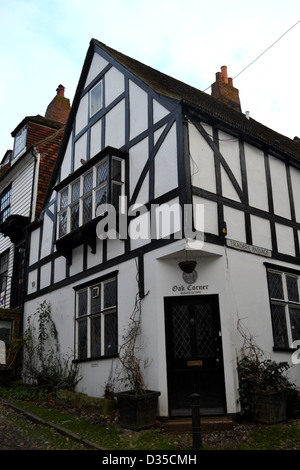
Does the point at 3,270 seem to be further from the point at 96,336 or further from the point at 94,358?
the point at 94,358

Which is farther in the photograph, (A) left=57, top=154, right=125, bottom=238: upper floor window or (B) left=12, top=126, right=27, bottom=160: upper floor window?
(B) left=12, top=126, right=27, bottom=160: upper floor window

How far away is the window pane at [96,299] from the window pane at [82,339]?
1.80 feet

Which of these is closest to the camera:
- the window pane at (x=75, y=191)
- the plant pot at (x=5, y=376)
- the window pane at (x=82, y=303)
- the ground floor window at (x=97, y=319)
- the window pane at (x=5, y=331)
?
the ground floor window at (x=97, y=319)

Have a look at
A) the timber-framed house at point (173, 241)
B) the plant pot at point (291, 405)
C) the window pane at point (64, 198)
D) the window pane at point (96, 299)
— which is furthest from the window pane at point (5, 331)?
the plant pot at point (291, 405)

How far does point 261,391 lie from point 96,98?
30.8 feet

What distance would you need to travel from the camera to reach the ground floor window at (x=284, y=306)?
9648mm

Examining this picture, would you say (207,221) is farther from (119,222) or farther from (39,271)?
(39,271)

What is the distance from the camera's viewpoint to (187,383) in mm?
8289

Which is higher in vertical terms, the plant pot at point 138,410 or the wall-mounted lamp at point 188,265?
the wall-mounted lamp at point 188,265

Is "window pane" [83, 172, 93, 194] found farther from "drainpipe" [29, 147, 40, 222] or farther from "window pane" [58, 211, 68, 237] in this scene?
"drainpipe" [29, 147, 40, 222]

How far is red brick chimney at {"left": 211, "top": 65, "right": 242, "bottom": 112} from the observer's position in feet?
54.2

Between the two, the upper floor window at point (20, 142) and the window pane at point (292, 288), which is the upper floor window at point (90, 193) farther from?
the upper floor window at point (20, 142)

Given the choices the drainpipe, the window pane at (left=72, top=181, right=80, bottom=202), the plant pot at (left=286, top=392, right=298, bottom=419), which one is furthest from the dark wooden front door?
the drainpipe

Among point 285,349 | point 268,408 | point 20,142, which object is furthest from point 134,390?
point 20,142
